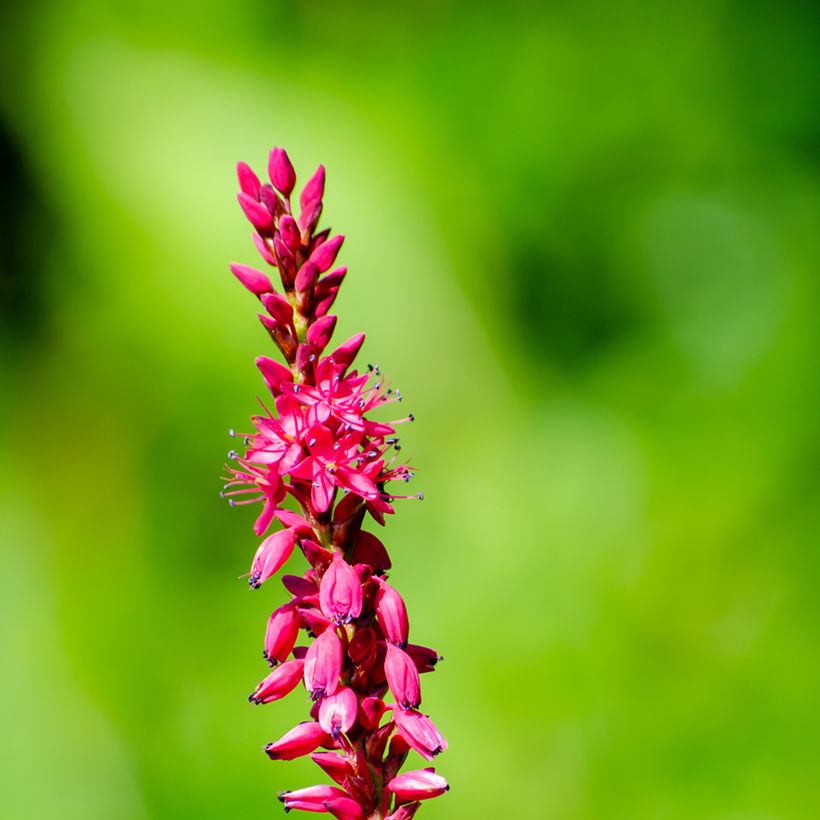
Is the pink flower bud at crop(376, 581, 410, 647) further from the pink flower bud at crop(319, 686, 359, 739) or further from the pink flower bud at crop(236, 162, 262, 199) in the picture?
the pink flower bud at crop(236, 162, 262, 199)

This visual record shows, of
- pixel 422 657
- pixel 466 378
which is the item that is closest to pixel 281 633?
pixel 422 657

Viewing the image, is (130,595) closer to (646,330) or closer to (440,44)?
(646,330)

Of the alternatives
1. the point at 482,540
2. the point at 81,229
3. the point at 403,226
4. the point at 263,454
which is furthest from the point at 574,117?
the point at 263,454

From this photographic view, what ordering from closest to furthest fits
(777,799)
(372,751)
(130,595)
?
(372,751) → (777,799) → (130,595)

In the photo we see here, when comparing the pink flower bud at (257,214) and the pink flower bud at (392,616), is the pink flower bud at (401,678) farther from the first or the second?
the pink flower bud at (257,214)

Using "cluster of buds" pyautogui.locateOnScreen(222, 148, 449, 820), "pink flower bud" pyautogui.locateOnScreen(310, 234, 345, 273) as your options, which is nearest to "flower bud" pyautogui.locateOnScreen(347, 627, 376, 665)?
"cluster of buds" pyautogui.locateOnScreen(222, 148, 449, 820)

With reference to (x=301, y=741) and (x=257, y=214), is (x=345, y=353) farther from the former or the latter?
(x=301, y=741)
